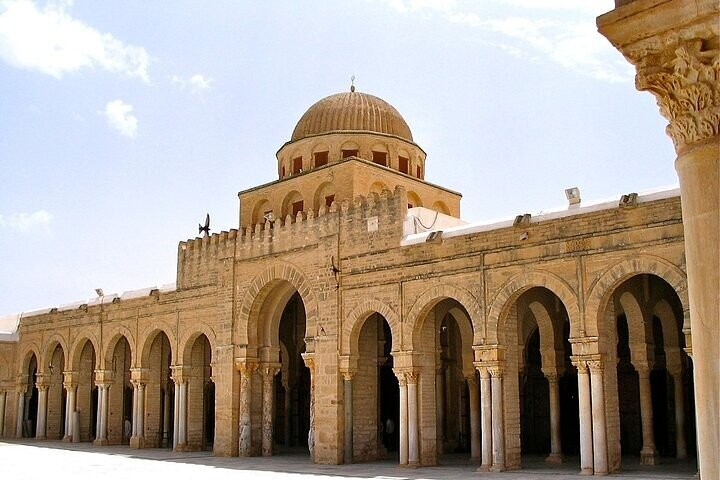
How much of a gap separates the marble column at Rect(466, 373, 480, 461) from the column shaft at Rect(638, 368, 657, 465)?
350cm

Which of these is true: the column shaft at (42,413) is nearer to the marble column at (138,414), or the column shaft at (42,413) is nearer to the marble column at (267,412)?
the marble column at (138,414)

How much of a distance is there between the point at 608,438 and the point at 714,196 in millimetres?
11118

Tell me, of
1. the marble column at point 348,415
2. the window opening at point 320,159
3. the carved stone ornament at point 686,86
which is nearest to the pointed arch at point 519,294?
the marble column at point 348,415

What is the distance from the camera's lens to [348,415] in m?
18.0

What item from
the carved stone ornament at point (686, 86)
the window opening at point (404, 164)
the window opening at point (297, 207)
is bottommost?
the carved stone ornament at point (686, 86)

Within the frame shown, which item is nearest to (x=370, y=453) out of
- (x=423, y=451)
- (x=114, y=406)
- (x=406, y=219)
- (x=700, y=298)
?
(x=423, y=451)

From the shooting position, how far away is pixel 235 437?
2028 cm

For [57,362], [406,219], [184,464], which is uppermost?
[406,219]

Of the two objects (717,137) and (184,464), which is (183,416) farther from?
(717,137)

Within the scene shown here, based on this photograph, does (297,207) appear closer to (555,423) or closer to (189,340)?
(189,340)

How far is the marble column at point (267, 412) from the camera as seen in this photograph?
20.3m

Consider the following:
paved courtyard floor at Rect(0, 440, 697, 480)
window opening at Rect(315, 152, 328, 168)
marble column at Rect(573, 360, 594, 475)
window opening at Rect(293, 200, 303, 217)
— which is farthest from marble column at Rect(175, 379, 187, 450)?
marble column at Rect(573, 360, 594, 475)

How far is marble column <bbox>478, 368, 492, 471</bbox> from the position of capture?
15.2 metres

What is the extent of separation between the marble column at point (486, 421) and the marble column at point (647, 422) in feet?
9.92
